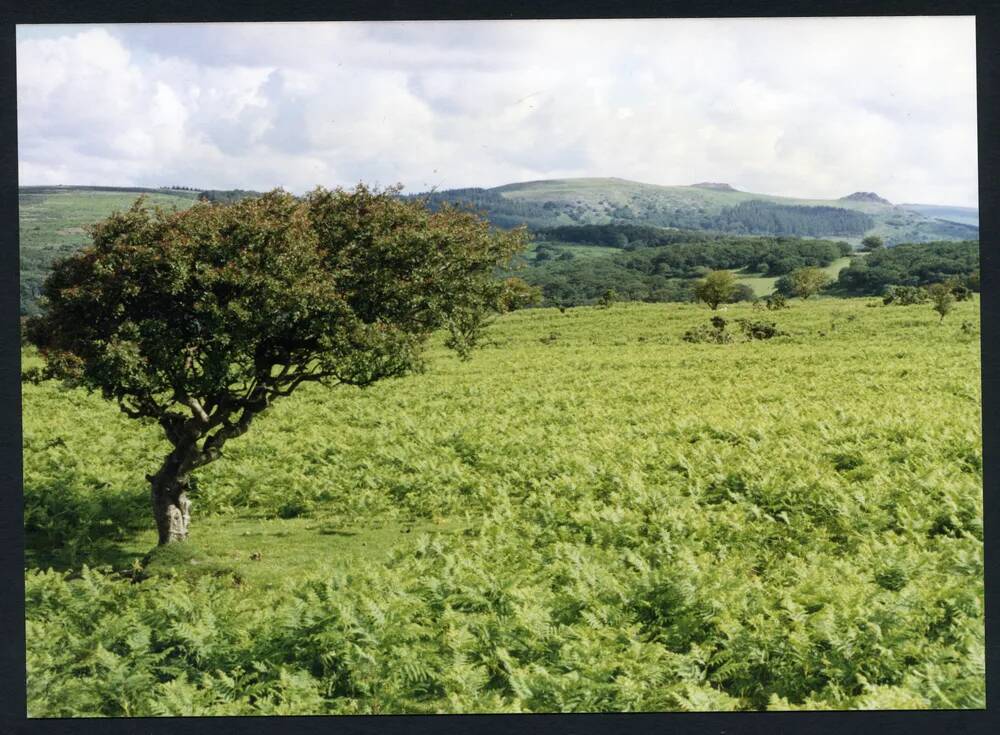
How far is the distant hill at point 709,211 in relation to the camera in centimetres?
1251

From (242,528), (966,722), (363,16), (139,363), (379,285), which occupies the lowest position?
(966,722)

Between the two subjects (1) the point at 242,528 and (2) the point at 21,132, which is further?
(1) the point at 242,528

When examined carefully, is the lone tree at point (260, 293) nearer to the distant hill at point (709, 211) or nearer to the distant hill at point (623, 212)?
the distant hill at point (623, 212)

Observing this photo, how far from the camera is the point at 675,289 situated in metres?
14.9

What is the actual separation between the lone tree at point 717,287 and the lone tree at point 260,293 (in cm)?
647

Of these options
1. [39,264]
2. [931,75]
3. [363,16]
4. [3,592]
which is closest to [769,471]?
[931,75]

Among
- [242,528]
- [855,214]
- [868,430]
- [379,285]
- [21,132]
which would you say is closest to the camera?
[21,132]

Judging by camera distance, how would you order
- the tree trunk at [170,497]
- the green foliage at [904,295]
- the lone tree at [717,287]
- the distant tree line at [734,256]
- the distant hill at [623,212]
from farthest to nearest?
the lone tree at [717,287] → the distant tree line at [734,256] → the green foliage at [904,295] → the distant hill at [623,212] → the tree trunk at [170,497]

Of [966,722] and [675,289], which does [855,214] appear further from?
[966,722]

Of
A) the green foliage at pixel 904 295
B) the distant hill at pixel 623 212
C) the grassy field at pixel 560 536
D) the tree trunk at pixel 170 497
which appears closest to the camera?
the grassy field at pixel 560 536

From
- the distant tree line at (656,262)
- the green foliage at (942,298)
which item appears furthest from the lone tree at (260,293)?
the green foliage at (942,298)

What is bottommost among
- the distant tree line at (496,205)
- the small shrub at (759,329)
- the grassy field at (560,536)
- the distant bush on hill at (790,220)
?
the grassy field at (560,536)

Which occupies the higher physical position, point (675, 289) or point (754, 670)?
point (675, 289)

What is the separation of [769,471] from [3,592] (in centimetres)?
845
